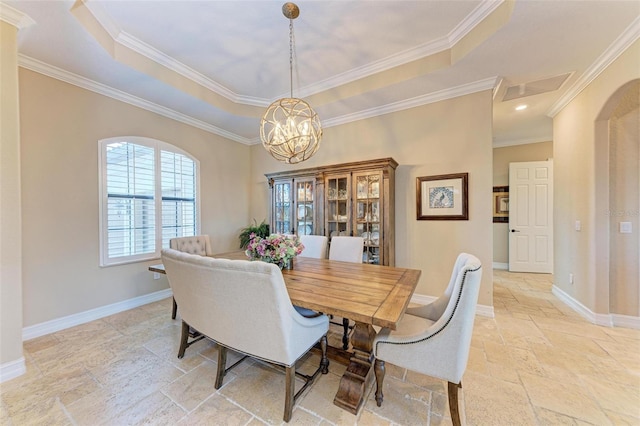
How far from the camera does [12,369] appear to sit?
71.9 inches

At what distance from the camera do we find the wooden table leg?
1508 mm

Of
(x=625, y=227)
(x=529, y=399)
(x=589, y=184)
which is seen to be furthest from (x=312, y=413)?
(x=589, y=184)

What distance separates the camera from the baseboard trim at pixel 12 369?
5.86ft

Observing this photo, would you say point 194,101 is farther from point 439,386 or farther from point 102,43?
point 439,386

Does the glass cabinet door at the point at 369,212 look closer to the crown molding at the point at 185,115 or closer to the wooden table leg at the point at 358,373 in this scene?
the crown molding at the point at 185,115

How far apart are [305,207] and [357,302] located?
100 inches

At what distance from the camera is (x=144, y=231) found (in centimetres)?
334

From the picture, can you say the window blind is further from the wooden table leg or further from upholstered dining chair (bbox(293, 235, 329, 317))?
the wooden table leg

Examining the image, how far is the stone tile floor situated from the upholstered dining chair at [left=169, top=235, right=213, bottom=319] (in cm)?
89

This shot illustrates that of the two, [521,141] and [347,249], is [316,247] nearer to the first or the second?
[347,249]

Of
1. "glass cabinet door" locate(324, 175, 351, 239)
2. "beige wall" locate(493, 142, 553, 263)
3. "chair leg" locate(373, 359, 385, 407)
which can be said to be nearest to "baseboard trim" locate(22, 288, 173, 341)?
"glass cabinet door" locate(324, 175, 351, 239)

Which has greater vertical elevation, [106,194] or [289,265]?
[106,194]

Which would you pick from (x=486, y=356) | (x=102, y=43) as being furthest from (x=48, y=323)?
(x=486, y=356)

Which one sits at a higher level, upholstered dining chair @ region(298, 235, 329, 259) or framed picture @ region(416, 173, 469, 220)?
framed picture @ region(416, 173, 469, 220)
